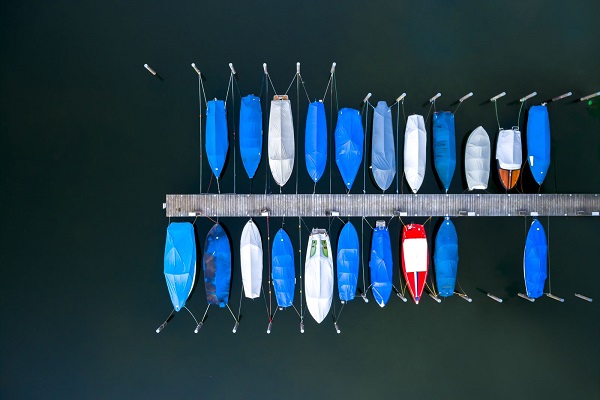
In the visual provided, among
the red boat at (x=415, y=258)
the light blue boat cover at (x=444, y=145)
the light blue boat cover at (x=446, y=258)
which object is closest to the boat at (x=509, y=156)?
the light blue boat cover at (x=444, y=145)

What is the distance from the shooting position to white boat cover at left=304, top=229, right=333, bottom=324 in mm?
2578

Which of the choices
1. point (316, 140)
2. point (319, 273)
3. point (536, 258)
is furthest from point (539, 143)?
point (319, 273)

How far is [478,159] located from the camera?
8.73 feet

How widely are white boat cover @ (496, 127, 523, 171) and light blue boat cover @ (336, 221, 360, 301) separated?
4.55 feet

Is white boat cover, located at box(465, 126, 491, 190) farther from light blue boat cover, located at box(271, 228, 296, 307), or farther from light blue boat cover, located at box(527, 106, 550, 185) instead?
light blue boat cover, located at box(271, 228, 296, 307)

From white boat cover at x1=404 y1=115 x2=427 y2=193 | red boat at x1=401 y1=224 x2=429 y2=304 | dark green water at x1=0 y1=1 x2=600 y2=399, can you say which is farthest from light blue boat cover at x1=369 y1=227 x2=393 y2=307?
white boat cover at x1=404 y1=115 x2=427 y2=193

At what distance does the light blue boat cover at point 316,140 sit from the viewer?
8.52 ft

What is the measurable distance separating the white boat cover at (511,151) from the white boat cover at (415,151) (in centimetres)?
66

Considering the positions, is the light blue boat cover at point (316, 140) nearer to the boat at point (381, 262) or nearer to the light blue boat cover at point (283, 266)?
the light blue boat cover at point (283, 266)

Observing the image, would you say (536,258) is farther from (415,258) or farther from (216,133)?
(216,133)

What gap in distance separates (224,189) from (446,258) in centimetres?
197

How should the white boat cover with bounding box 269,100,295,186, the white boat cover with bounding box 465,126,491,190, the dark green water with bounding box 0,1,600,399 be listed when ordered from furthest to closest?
the dark green water with bounding box 0,1,600,399, the white boat cover with bounding box 465,126,491,190, the white boat cover with bounding box 269,100,295,186
